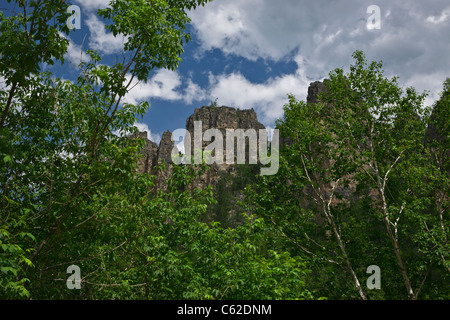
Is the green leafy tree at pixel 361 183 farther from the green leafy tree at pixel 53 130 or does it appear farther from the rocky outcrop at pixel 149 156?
the rocky outcrop at pixel 149 156

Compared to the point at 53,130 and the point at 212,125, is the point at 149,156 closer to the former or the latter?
the point at 212,125

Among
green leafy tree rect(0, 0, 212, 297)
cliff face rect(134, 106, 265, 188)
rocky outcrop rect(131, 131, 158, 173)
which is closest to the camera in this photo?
green leafy tree rect(0, 0, 212, 297)

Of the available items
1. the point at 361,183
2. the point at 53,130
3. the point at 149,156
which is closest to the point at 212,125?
the point at 149,156

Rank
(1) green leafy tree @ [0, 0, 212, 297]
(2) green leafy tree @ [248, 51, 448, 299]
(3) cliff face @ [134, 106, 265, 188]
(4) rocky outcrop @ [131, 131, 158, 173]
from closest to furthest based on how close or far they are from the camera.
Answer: (1) green leafy tree @ [0, 0, 212, 297]
(2) green leafy tree @ [248, 51, 448, 299]
(4) rocky outcrop @ [131, 131, 158, 173]
(3) cliff face @ [134, 106, 265, 188]

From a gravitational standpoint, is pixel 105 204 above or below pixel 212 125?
below

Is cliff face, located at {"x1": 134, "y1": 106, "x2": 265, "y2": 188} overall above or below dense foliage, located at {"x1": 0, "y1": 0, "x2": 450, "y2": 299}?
above

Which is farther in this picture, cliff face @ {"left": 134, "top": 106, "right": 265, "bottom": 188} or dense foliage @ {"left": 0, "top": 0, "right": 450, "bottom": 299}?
cliff face @ {"left": 134, "top": 106, "right": 265, "bottom": 188}

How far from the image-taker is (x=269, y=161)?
15.9 m

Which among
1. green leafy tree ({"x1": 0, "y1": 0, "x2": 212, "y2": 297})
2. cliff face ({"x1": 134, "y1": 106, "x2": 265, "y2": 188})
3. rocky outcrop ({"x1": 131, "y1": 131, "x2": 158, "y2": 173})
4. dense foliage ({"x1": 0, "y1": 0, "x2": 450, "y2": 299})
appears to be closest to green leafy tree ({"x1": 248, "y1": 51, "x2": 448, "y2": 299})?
dense foliage ({"x1": 0, "y1": 0, "x2": 450, "y2": 299})

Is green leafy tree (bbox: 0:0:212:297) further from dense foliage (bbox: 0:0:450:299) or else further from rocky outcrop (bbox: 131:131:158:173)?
rocky outcrop (bbox: 131:131:158:173)

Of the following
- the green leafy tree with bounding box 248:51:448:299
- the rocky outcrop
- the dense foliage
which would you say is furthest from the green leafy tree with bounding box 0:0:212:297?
the rocky outcrop

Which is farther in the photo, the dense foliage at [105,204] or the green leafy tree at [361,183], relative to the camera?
the green leafy tree at [361,183]

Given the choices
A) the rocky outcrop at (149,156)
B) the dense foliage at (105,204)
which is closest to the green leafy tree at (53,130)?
the dense foliage at (105,204)
